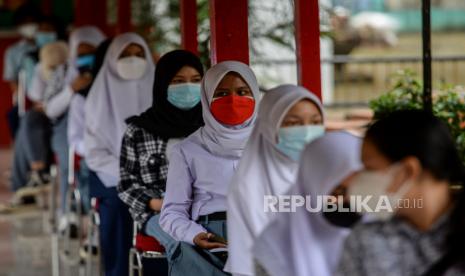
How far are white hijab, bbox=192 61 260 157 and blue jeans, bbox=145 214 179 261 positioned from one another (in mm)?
407

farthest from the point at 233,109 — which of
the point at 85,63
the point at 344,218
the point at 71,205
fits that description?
the point at 71,205

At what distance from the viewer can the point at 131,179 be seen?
593cm

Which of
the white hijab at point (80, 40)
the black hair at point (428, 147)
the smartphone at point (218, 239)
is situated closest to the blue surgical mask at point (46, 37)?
the white hijab at point (80, 40)

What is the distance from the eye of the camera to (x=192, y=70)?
226 inches

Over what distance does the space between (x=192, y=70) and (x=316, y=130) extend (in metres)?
2.04

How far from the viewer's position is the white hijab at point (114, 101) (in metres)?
7.02

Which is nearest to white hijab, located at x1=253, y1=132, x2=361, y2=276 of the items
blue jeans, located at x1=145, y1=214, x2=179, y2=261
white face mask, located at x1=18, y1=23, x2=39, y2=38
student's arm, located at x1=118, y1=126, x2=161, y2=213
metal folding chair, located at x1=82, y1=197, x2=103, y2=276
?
blue jeans, located at x1=145, y1=214, x2=179, y2=261

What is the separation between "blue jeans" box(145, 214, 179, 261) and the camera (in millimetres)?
5085

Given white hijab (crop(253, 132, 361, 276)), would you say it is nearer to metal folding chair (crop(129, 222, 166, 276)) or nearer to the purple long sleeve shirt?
the purple long sleeve shirt

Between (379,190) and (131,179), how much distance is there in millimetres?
2876

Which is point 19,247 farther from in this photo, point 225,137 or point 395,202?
point 395,202

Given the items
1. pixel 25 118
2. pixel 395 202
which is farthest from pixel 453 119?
pixel 25 118

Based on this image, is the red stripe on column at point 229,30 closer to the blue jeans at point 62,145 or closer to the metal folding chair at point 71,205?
the metal folding chair at point 71,205

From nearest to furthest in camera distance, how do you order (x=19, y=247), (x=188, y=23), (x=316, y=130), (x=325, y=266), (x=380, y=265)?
1. (x=380, y=265)
2. (x=325, y=266)
3. (x=316, y=130)
4. (x=188, y=23)
5. (x=19, y=247)
